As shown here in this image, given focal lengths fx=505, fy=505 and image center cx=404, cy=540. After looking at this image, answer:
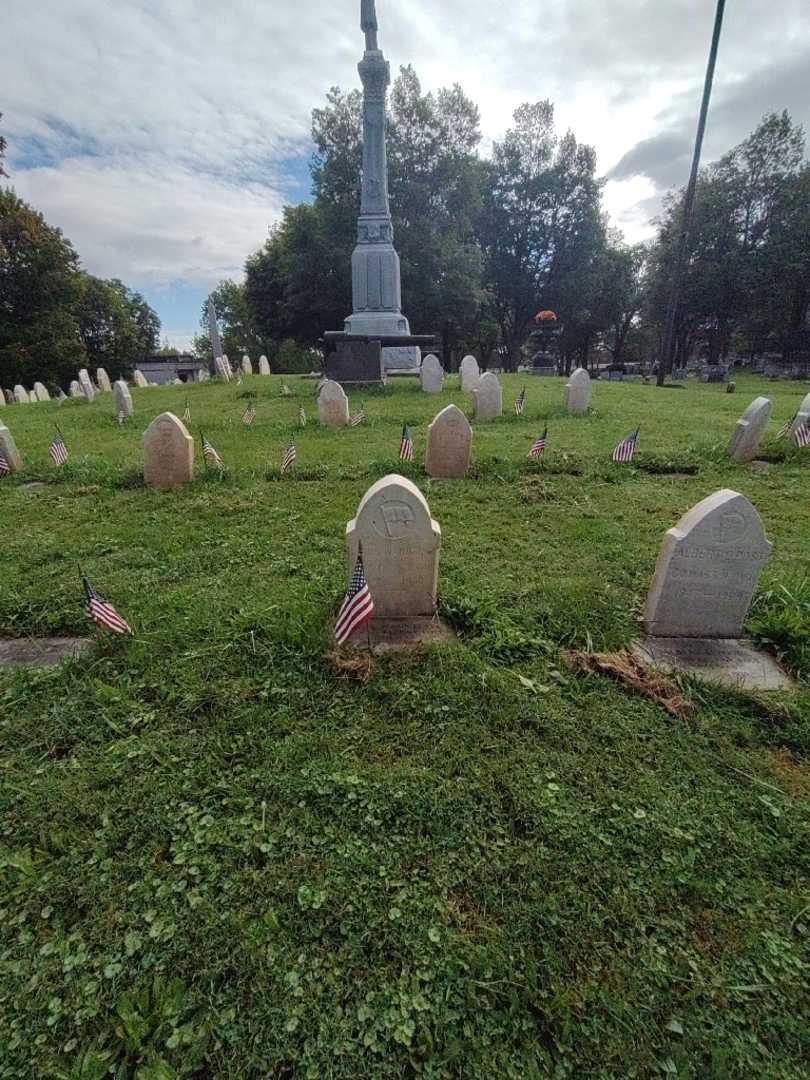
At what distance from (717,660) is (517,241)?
35265mm

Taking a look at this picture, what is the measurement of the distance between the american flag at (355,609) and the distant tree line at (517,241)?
25620mm

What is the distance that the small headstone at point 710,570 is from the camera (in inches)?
123

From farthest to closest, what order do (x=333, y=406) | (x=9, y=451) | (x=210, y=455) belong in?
(x=333, y=406)
(x=210, y=455)
(x=9, y=451)

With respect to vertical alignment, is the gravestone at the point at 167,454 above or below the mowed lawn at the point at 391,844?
above

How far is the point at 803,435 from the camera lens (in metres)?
7.15

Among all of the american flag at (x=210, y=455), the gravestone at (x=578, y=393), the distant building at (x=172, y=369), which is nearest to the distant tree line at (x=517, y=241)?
the distant building at (x=172, y=369)

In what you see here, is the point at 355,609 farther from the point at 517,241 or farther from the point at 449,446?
the point at 517,241

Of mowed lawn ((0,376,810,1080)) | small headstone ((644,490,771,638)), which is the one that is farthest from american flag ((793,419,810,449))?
small headstone ((644,490,771,638))

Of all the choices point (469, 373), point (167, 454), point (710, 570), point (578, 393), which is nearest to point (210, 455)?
point (167, 454)

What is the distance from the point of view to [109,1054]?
4.64ft

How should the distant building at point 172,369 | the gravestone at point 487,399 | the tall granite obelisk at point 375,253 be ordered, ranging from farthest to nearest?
1. the distant building at point 172,369
2. the tall granite obelisk at point 375,253
3. the gravestone at point 487,399

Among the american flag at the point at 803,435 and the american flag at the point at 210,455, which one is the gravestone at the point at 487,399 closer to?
the american flag at the point at 803,435

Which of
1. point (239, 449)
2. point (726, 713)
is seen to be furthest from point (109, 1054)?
point (239, 449)

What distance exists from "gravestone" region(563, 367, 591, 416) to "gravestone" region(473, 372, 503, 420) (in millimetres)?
1702
